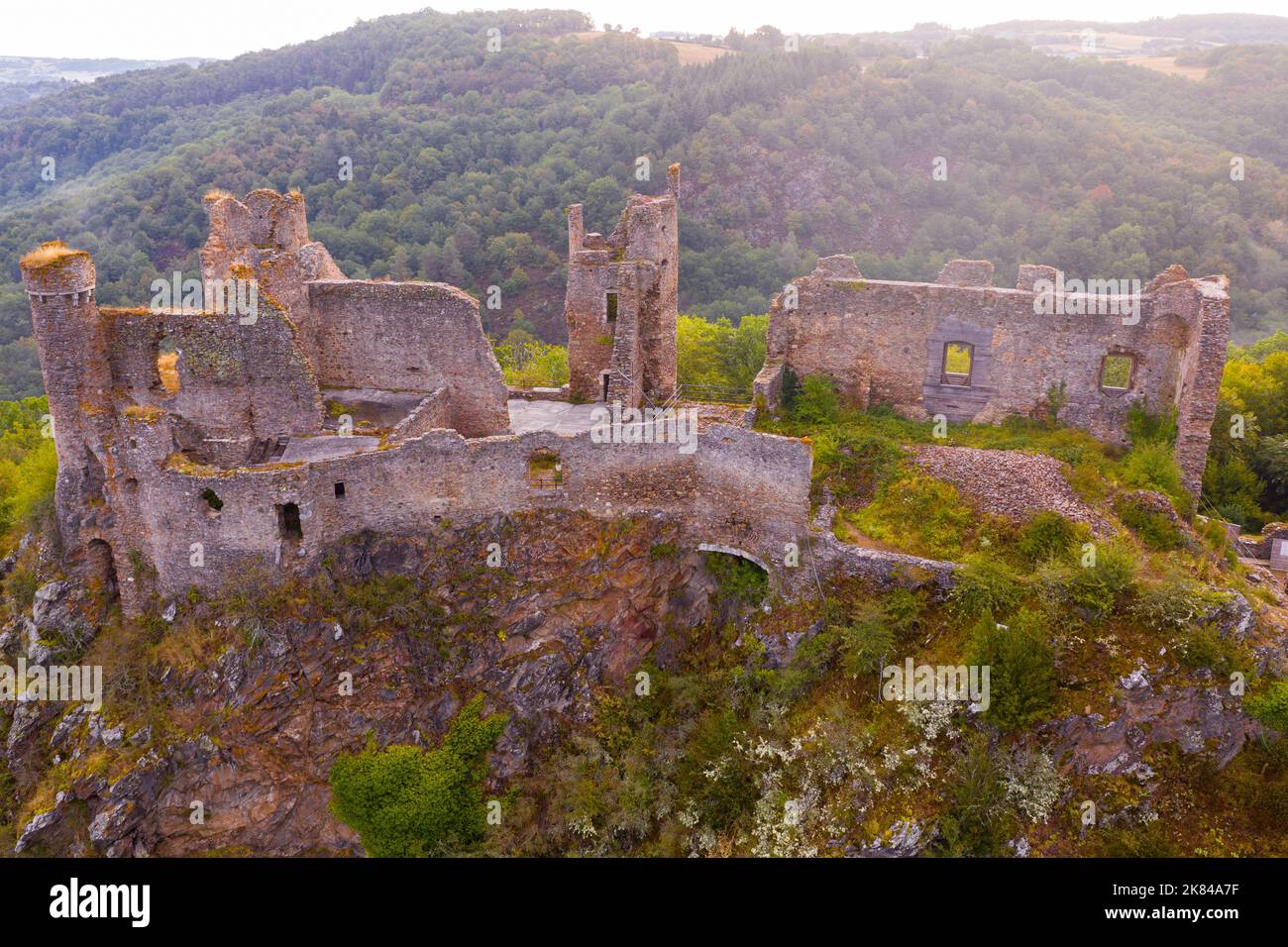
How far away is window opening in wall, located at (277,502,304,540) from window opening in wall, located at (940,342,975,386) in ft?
47.7

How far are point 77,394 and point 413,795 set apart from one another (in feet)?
32.5

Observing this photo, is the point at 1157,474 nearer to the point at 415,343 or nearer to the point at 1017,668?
the point at 1017,668

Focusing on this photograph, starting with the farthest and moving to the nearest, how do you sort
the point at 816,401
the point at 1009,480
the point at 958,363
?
the point at 958,363 → the point at 816,401 → the point at 1009,480

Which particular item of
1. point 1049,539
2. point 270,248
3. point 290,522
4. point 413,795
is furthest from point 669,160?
point 413,795

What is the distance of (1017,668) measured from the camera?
16.5 metres

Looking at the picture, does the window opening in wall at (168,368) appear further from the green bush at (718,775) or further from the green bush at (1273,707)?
the green bush at (1273,707)

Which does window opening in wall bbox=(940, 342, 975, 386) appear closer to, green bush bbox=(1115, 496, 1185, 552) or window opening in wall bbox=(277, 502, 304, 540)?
green bush bbox=(1115, 496, 1185, 552)

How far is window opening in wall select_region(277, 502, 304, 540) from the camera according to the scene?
19.3 meters

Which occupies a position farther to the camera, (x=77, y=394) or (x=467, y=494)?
(x=467, y=494)

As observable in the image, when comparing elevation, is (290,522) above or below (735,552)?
above

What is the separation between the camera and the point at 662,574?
2102 centimetres

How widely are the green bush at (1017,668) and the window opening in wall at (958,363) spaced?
8.54 metres

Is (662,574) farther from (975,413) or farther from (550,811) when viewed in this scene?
(975,413)

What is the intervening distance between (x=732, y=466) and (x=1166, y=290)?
10.2 metres
